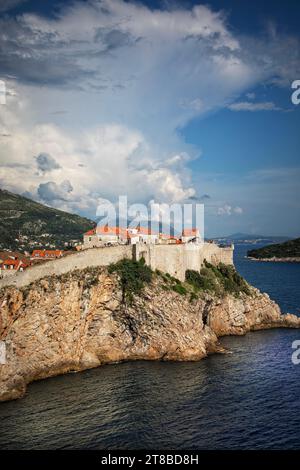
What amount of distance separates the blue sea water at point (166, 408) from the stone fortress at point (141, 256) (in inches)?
412

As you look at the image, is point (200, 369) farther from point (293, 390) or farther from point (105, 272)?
point (105, 272)

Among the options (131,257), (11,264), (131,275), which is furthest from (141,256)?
(11,264)

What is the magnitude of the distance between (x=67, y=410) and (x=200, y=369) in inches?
562

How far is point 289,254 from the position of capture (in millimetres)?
161625

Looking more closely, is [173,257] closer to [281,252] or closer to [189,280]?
[189,280]

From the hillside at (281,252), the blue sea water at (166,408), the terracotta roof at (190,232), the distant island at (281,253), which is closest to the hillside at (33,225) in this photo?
the terracotta roof at (190,232)

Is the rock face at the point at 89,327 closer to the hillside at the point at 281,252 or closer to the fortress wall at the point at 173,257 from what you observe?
the fortress wall at the point at 173,257

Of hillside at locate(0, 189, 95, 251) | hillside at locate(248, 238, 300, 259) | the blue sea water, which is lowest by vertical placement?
the blue sea water

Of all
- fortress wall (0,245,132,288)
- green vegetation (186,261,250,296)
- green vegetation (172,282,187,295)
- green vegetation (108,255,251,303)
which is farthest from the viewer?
green vegetation (186,261,250,296)

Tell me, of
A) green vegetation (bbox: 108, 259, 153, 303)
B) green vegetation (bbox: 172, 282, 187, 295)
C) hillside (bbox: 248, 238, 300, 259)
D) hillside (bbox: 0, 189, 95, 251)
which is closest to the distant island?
hillside (bbox: 248, 238, 300, 259)

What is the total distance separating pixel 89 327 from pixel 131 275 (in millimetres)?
7524

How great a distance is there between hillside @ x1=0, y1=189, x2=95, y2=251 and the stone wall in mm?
62975

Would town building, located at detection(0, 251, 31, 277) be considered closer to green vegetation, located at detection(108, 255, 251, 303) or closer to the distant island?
green vegetation, located at detection(108, 255, 251, 303)

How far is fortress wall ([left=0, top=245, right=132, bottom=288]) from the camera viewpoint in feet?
131
